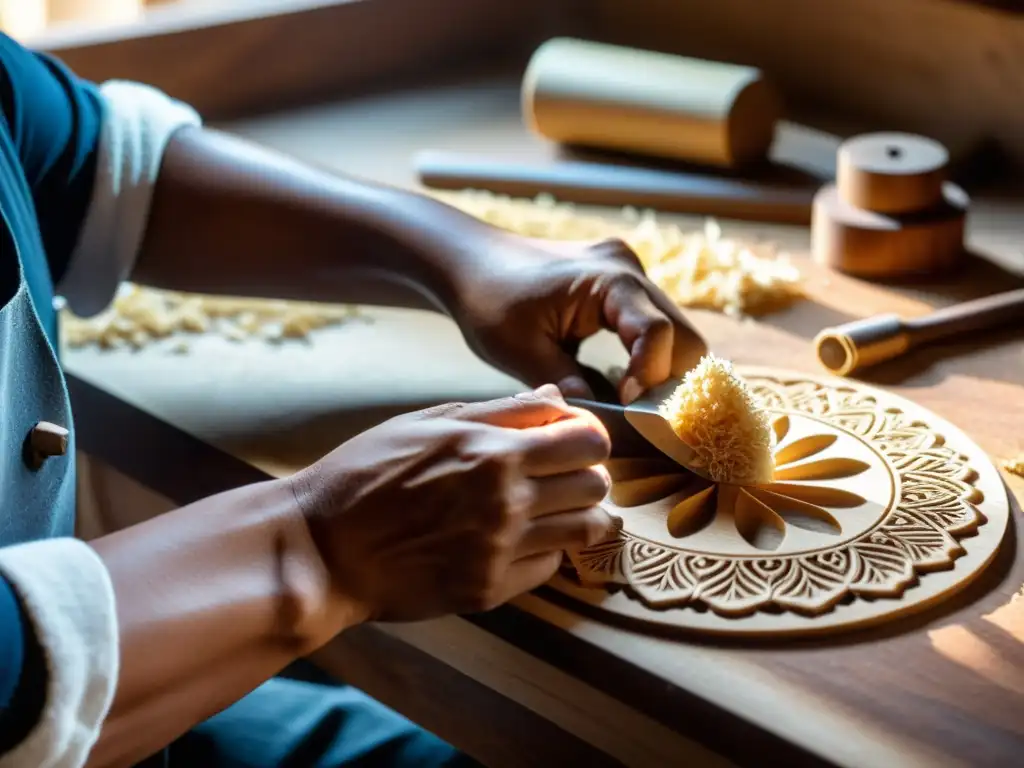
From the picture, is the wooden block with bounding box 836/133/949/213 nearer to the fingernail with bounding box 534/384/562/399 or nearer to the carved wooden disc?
the carved wooden disc

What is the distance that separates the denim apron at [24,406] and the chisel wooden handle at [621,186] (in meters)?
0.64

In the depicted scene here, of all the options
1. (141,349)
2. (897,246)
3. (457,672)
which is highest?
(897,246)

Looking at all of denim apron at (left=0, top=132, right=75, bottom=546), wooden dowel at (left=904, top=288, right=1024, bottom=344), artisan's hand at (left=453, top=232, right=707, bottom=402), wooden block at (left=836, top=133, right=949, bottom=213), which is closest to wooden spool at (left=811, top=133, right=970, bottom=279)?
wooden block at (left=836, top=133, right=949, bottom=213)

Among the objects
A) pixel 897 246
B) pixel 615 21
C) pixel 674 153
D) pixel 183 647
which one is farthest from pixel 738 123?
pixel 183 647

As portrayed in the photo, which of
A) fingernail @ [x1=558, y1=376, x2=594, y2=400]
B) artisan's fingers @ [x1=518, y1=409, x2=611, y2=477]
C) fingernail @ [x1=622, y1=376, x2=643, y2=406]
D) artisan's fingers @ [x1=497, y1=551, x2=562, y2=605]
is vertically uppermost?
artisan's fingers @ [x1=518, y1=409, x2=611, y2=477]

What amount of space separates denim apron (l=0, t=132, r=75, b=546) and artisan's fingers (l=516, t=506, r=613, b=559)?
1.18 feet

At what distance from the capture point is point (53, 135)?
1.15 meters

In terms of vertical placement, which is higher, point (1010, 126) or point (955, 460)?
point (1010, 126)

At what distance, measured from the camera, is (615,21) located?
1.99m

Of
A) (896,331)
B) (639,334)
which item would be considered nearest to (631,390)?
(639,334)

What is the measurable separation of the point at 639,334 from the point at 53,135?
0.57 metres

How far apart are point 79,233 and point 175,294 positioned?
0.18 metres

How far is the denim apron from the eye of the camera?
0.90 m

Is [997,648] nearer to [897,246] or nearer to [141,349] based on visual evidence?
[897,246]
